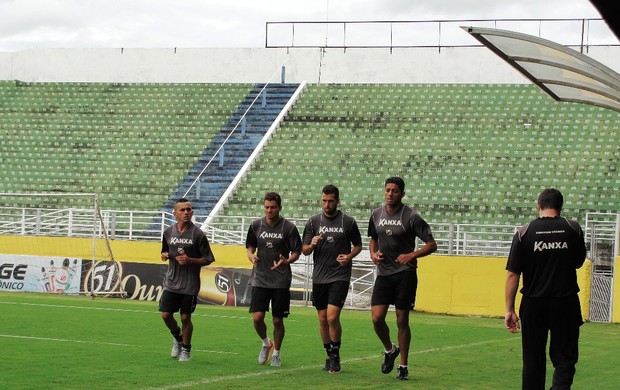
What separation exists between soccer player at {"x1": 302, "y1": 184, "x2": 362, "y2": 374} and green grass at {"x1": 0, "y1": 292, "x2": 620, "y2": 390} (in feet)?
1.86

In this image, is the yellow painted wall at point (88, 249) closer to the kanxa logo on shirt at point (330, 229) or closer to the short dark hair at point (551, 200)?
the kanxa logo on shirt at point (330, 229)

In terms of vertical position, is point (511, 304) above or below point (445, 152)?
below

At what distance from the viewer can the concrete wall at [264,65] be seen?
38062 mm

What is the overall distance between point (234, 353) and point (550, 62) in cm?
497

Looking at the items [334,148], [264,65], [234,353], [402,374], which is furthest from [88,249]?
[402,374]

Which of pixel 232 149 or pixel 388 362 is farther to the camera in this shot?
pixel 232 149

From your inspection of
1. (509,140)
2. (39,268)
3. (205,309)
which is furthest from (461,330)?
(509,140)

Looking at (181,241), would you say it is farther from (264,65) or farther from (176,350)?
Answer: (264,65)

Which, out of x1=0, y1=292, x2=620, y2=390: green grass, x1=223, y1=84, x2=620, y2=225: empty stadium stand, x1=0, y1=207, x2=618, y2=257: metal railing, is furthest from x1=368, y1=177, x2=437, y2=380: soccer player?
x1=223, y1=84, x2=620, y2=225: empty stadium stand

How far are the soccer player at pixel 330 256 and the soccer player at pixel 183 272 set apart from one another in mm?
1182

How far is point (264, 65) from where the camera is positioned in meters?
40.3

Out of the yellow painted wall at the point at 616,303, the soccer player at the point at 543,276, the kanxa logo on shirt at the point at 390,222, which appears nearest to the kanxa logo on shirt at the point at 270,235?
the kanxa logo on shirt at the point at 390,222

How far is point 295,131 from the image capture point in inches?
1433

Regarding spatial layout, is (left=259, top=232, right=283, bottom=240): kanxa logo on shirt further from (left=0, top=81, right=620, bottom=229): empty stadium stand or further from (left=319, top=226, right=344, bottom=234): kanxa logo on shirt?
(left=0, top=81, right=620, bottom=229): empty stadium stand
